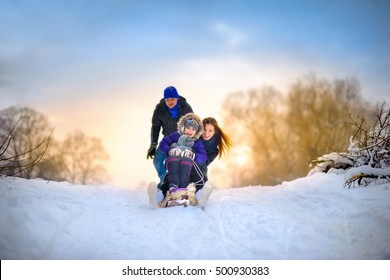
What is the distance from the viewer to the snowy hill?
278cm

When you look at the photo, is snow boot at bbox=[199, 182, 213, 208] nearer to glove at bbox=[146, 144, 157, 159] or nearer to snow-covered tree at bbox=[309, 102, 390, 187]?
glove at bbox=[146, 144, 157, 159]

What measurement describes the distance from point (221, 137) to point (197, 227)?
6.97ft

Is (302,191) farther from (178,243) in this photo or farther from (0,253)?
(0,253)

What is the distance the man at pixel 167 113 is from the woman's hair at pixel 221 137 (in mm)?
535

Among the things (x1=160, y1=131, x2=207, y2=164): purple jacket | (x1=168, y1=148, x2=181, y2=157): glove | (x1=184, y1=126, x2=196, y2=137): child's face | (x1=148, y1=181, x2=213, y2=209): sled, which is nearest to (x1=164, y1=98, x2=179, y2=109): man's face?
(x1=160, y1=131, x2=207, y2=164): purple jacket

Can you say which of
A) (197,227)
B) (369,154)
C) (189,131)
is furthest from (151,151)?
(369,154)

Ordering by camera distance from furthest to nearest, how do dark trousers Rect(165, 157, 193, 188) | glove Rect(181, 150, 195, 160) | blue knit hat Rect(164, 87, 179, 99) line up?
1. blue knit hat Rect(164, 87, 179, 99)
2. glove Rect(181, 150, 195, 160)
3. dark trousers Rect(165, 157, 193, 188)

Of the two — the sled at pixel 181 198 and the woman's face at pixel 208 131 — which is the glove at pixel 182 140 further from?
the sled at pixel 181 198

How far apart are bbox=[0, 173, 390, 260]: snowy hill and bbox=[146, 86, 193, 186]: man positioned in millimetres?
1428

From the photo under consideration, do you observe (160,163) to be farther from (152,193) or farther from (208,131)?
(208,131)

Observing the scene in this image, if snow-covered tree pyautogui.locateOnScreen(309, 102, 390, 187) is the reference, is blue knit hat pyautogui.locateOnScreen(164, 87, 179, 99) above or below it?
above

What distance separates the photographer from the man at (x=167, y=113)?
533 centimetres
